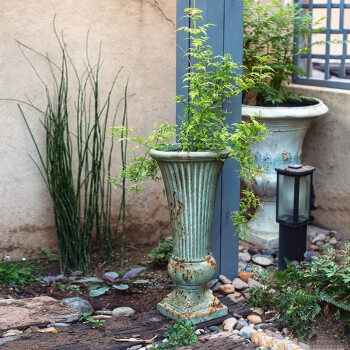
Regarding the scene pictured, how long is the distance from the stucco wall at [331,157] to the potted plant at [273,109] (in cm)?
15

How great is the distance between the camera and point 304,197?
3150 millimetres

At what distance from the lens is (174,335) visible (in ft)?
7.79

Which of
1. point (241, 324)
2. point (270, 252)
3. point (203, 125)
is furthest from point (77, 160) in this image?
point (241, 324)

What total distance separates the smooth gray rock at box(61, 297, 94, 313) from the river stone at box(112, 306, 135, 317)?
0.11 m

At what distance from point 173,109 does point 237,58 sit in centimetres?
86

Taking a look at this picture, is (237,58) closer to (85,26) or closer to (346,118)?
(85,26)

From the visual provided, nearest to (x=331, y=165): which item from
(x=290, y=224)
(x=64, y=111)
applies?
(x=290, y=224)

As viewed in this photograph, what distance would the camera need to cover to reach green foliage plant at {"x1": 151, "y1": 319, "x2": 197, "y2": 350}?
2.33 metres

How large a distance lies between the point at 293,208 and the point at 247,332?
2.78ft

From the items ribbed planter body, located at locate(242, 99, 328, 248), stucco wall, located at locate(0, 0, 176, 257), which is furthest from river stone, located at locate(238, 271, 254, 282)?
stucco wall, located at locate(0, 0, 176, 257)

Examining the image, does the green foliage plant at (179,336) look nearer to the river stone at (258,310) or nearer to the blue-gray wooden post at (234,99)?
the river stone at (258,310)

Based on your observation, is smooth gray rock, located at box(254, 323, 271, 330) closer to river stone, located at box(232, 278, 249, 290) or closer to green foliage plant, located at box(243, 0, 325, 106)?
river stone, located at box(232, 278, 249, 290)

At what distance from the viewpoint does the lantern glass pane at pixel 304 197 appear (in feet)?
10.3

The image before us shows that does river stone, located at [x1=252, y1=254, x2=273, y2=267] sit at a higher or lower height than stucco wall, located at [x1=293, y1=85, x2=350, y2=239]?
lower
